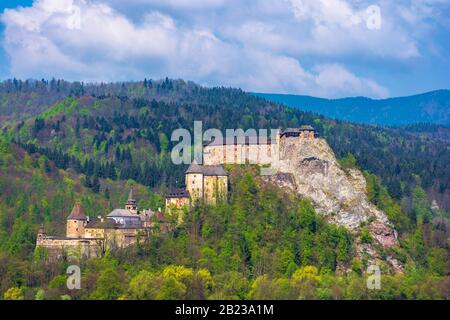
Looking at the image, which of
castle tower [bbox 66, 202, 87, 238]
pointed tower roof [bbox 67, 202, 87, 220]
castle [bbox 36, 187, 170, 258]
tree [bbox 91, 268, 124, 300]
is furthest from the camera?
pointed tower roof [bbox 67, 202, 87, 220]

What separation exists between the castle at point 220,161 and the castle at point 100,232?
153 inches

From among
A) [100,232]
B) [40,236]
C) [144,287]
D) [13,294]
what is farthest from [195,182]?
[13,294]

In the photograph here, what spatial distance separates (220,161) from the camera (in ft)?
376

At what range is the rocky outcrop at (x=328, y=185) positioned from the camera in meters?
108

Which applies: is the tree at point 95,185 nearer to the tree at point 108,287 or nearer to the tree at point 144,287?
the tree at point 144,287

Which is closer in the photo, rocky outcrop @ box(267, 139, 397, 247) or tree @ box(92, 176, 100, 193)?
rocky outcrop @ box(267, 139, 397, 247)

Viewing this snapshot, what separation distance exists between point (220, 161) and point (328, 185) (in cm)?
1359

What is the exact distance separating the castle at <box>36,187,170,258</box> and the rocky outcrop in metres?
15.7

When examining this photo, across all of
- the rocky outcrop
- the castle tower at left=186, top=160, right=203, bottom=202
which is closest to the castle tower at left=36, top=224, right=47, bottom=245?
the castle tower at left=186, top=160, right=203, bottom=202

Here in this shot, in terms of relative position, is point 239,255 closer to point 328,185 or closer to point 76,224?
point 328,185

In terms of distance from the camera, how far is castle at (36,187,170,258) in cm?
10244

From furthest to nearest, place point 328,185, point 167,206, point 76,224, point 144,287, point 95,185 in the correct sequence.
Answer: point 95,185 → point 328,185 → point 167,206 → point 76,224 → point 144,287

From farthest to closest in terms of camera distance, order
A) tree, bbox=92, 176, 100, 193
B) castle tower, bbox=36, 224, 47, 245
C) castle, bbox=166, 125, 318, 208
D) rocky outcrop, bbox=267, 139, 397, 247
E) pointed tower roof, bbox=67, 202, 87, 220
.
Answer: tree, bbox=92, 176, 100, 193 < rocky outcrop, bbox=267, 139, 397, 247 < castle, bbox=166, 125, 318, 208 < pointed tower roof, bbox=67, 202, 87, 220 < castle tower, bbox=36, 224, 47, 245

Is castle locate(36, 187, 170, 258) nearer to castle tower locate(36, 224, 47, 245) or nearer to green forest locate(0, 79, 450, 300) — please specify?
castle tower locate(36, 224, 47, 245)
